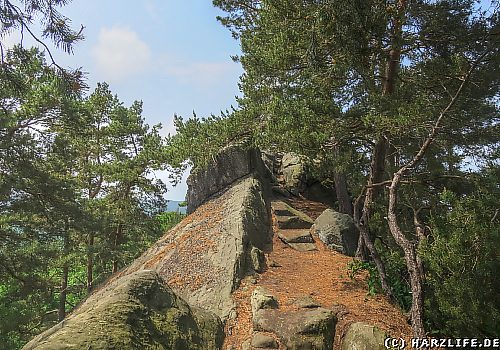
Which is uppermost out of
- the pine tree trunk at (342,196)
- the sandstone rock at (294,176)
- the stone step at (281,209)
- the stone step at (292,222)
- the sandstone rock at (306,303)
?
the sandstone rock at (294,176)

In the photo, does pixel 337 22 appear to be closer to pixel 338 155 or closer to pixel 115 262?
pixel 338 155

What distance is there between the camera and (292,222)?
12.0 m

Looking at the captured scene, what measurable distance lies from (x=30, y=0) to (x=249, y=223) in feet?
22.8

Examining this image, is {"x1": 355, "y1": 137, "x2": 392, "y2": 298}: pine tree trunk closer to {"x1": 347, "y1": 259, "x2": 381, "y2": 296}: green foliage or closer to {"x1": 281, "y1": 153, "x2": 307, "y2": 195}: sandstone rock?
{"x1": 347, "y1": 259, "x2": 381, "y2": 296}: green foliage

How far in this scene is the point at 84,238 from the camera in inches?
722

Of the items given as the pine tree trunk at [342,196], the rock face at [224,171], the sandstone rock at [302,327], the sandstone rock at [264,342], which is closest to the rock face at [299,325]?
the sandstone rock at [302,327]

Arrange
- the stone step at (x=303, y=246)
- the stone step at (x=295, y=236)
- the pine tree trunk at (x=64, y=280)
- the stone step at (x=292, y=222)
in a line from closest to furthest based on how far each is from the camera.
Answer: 1. the stone step at (x=303, y=246)
2. the stone step at (x=295, y=236)
3. the stone step at (x=292, y=222)
4. the pine tree trunk at (x=64, y=280)

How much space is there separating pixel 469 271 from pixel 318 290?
11.4ft

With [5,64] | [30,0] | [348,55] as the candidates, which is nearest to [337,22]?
[348,55]

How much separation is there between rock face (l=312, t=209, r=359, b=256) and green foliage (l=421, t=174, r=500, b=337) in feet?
16.6

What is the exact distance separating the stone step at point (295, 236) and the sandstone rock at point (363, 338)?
15.0ft

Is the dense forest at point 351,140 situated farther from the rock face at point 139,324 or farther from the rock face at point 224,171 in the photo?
the rock face at point 139,324

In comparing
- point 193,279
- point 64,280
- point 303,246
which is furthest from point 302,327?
point 64,280

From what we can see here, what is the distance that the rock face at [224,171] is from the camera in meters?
13.1
